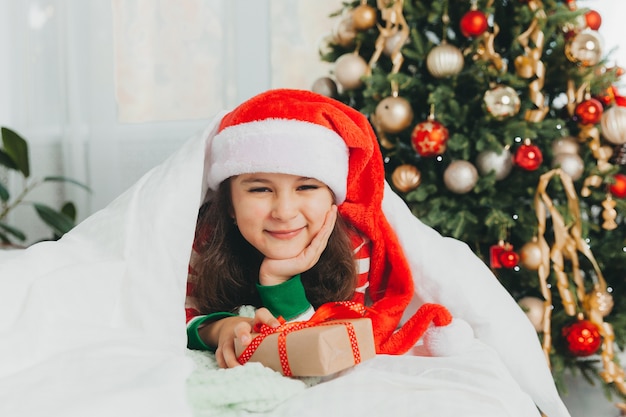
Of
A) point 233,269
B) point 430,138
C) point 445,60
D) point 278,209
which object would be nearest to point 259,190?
point 278,209

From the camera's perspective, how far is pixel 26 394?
72 cm

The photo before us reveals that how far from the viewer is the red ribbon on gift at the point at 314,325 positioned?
84cm

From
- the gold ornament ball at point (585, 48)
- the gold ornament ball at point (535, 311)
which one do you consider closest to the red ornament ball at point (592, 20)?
the gold ornament ball at point (585, 48)

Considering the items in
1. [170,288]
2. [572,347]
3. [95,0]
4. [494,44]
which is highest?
[95,0]

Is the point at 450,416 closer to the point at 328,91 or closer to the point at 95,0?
the point at 328,91

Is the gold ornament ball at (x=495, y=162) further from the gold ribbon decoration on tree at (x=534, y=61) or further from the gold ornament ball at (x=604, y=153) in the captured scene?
the gold ornament ball at (x=604, y=153)

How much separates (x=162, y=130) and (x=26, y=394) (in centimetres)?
168

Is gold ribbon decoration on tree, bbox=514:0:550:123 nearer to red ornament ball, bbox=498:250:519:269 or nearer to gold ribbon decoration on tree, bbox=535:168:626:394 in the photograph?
gold ribbon decoration on tree, bbox=535:168:626:394

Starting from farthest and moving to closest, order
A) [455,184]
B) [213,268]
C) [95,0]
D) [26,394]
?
[95,0] < [455,184] < [213,268] < [26,394]

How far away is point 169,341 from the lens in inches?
37.1

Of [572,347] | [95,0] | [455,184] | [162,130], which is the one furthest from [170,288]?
[95,0]

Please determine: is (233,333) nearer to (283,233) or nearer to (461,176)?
(283,233)

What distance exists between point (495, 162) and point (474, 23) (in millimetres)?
324

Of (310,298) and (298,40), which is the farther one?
(298,40)
